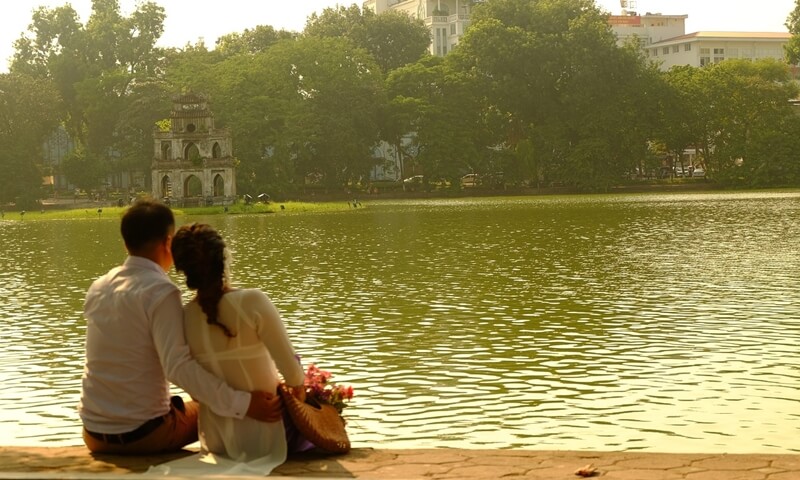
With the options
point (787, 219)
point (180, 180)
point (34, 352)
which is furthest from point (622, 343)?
point (180, 180)

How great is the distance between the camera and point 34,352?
14.1 meters

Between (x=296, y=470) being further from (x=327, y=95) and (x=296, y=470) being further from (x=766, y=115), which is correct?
(x=766, y=115)

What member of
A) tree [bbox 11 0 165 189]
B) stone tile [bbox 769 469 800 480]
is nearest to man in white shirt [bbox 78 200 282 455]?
stone tile [bbox 769 469 800 480]

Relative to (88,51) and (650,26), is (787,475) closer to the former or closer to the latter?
(88,51)

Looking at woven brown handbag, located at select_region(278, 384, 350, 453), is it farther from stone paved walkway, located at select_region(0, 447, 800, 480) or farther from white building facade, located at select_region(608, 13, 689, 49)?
white building facade, located at select_region(608, 13, 689, 49)

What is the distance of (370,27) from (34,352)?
280 ft

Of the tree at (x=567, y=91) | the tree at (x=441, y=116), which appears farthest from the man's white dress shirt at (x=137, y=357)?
the tree at (x=567, y=91)

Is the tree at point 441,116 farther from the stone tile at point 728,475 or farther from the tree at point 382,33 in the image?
the stone tile at point 728,475

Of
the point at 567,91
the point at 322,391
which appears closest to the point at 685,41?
the point at 567,91

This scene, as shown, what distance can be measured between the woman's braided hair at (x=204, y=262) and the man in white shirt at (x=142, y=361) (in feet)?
0.59

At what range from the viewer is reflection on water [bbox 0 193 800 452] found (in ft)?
32.0

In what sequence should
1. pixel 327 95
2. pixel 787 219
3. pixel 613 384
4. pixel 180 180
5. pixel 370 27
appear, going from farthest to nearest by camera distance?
1. pixel 370 27
2. pixel 327 95
3. pixel 180 180
4. pixel 787 219
5. pixel 613 384

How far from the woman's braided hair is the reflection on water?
2.87 m

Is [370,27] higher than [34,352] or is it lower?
higher
